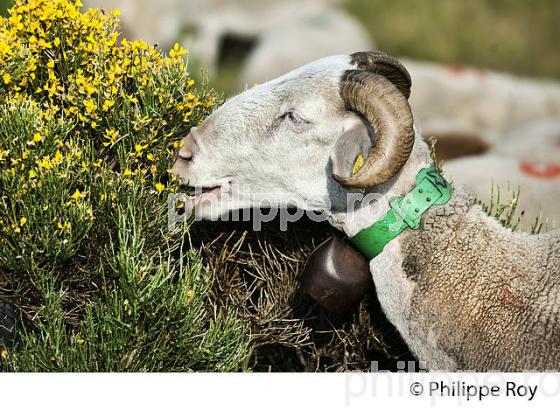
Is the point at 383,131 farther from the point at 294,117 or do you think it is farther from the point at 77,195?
the point at 77,195

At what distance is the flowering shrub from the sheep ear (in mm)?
875

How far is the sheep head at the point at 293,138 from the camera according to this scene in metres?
3.82

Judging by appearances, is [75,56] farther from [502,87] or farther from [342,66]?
[502,87]

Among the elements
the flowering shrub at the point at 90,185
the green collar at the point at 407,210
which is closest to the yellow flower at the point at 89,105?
the flowering shrub at the point at 90,185

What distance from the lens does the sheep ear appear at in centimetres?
375

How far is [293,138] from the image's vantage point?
13.2 feet

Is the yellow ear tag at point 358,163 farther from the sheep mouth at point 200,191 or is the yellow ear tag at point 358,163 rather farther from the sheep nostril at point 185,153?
the sheep nostril at point 185,153

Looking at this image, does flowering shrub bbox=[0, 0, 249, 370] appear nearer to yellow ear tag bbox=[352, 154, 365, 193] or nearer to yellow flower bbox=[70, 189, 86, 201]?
yellow flower bbox=[70, 189, 86, 201]

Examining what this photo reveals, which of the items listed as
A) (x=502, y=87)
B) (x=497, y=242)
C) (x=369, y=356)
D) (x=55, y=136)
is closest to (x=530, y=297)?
(x=497, y=242)

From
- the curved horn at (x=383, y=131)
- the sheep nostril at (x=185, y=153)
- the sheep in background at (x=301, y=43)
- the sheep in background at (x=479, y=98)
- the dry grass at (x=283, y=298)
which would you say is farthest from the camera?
the sheep in background at (x=301, y=43)

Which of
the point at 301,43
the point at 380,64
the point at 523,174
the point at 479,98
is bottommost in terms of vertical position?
the point at 479,98

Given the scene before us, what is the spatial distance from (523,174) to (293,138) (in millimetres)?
4332

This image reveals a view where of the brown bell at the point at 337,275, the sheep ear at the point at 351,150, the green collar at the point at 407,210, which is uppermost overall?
the sheep ear at the point at 351,150

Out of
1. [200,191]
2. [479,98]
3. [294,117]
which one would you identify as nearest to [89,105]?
[200,191]
